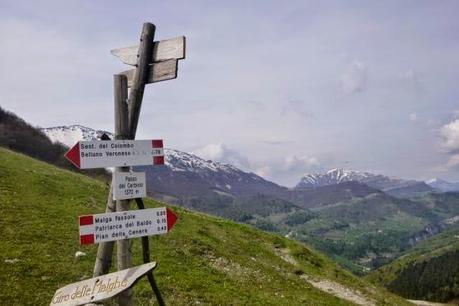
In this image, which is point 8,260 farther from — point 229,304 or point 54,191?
point 54,191

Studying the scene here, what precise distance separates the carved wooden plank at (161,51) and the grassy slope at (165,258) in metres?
9.77

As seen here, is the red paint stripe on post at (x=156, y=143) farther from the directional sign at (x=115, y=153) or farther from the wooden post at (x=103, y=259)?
the wooden post at (x=103, y=259)

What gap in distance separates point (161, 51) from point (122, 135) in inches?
92.9

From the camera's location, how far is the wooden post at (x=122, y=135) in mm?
10508

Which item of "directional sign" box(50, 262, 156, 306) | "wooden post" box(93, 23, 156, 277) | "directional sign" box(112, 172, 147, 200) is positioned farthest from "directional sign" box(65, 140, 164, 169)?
A: "directional sign" box(50, 262, 156, 306)

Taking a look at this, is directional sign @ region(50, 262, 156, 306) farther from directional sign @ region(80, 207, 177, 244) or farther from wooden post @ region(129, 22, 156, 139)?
wooden post @ region(129, 22, 156, 139)

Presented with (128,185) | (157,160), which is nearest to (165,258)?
(157,160)

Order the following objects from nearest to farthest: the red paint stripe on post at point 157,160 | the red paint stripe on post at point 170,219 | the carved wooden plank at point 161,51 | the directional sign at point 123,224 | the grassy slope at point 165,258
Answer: the directional sign at point 123,224 → the red paint stripe on post at point 170,219 → the red paint stripe on post at point 157,160 → the carved wooden plank at point 161,51 → the grassy slope at point 165,258

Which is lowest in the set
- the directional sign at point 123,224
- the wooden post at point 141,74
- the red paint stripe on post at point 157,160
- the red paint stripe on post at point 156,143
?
the directional sign at point 123,224

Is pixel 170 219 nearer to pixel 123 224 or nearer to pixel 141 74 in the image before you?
pixel 123 224

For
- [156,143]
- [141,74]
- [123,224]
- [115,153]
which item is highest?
[141,74]

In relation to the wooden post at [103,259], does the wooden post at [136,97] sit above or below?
above

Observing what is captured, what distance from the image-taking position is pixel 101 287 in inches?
394

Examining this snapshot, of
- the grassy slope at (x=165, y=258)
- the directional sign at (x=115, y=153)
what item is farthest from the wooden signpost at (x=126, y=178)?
the grassy slope at (x=165, y=258)
